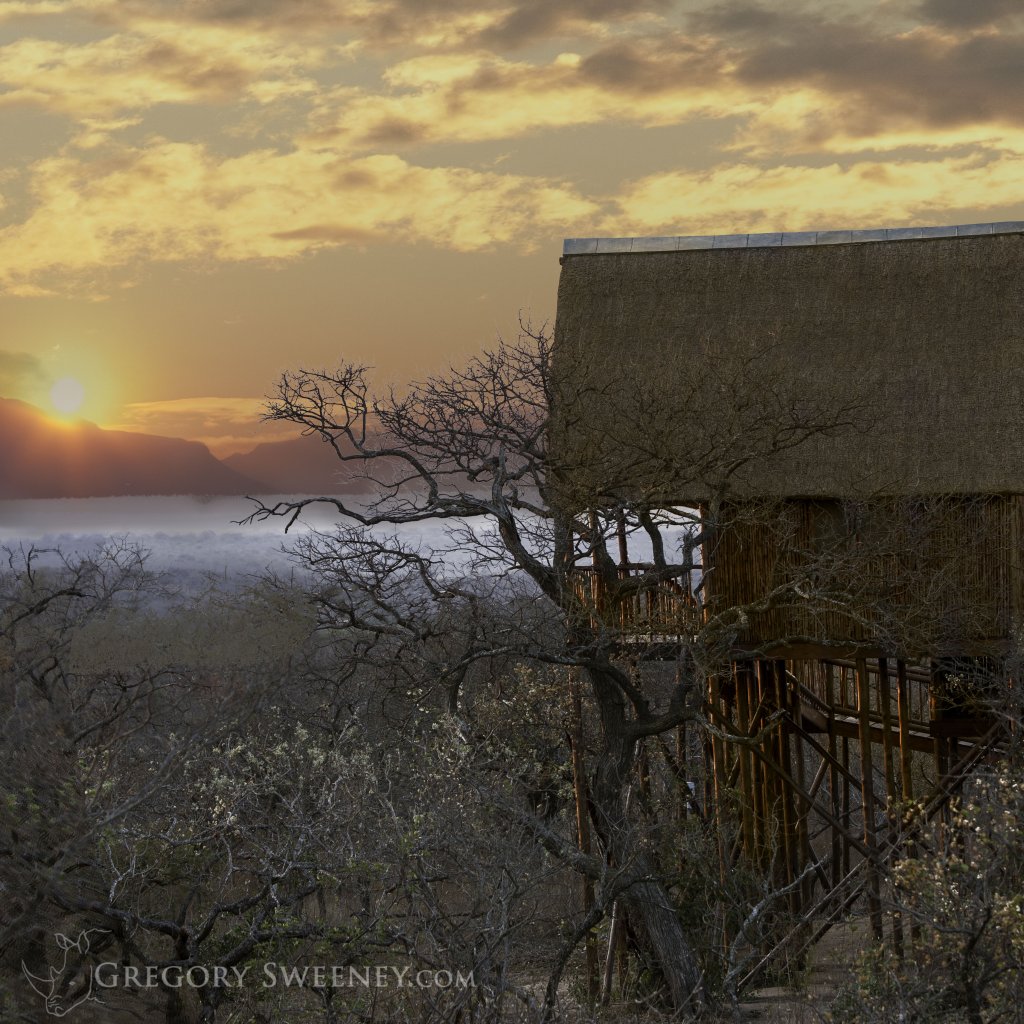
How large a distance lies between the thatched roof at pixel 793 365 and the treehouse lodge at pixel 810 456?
0.03 meters

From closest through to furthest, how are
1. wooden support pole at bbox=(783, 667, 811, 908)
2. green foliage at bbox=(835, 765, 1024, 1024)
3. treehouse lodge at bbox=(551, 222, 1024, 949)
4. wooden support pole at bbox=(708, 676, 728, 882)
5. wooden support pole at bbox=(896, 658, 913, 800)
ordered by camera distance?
green foliage at bbox=(835, 765, 1024, 1024)
treehouse lodge at bbox=(551, 222, 1024, 949)
wooden support pole at bbox=(708, 676, 728, 882)
wooden support pole at bbox=(896, 658, 913, 800)
wooden support pole at bbox=(783, 667, 811, 908)

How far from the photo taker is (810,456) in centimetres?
1781

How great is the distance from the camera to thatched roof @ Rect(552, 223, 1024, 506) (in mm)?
17172

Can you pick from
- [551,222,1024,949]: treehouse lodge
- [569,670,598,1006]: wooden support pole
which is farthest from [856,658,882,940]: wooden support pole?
[569,670,598,1006]: wooden support pole

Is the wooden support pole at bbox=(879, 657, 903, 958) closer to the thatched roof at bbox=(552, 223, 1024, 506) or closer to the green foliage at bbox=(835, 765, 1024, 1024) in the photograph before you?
the green foliage at bbox=(835, 765, 1024, 1024)

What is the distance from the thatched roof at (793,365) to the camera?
17.2 meters

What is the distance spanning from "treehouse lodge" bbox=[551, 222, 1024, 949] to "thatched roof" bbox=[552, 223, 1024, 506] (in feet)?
0.11

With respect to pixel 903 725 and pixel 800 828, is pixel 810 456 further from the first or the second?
pixel 800 828

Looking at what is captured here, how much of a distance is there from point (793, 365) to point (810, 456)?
1.82 m

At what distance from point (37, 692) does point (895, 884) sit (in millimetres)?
12336

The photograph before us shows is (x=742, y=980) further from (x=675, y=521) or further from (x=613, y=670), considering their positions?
(x=675, y=521)

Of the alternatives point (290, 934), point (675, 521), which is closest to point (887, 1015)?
point (290, 934)

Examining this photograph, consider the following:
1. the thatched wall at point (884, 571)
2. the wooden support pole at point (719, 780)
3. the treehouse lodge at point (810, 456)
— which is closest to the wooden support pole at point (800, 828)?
the treehouse lodge at point (810, 456)

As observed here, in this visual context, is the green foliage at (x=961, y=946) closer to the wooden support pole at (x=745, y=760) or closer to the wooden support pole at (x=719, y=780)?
the wooden support pole at (x=719, y=780)
